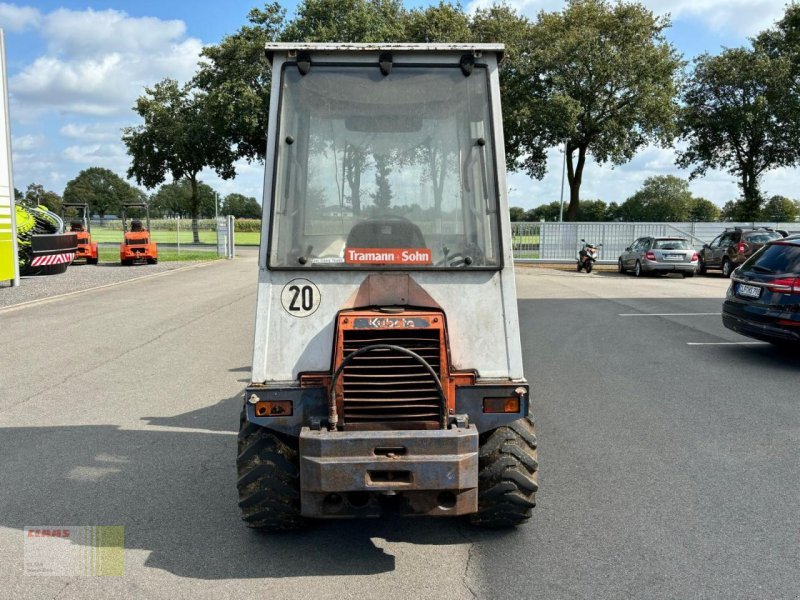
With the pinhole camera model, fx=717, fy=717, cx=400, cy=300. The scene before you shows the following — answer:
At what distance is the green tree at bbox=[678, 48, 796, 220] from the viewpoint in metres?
43.3

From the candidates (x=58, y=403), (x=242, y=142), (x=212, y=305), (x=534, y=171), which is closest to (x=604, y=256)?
(x=534, y=171)

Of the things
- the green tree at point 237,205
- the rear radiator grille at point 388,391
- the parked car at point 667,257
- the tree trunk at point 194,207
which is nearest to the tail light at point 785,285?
the rear radiator grille at point 388,391

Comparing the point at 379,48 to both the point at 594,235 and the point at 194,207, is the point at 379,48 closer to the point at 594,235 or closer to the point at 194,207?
the point at 594,235

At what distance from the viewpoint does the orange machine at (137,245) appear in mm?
28641

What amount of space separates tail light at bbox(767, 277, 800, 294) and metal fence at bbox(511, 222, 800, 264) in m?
27.5

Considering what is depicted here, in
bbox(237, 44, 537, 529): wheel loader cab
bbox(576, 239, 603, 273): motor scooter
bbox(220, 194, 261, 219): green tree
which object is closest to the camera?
bbox(237, 44, 537, 529): wheel loader cab

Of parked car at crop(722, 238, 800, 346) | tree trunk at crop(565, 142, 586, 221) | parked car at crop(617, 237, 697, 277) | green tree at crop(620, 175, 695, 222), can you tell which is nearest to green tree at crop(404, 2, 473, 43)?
tree trunk at crop(565, 142, 586, 221)

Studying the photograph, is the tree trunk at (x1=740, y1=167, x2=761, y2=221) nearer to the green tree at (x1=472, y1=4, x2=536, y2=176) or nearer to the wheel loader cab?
the green tree at (x1=472, y1=4, x2=536, y2=176)

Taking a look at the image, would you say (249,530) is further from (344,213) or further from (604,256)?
(604,256)

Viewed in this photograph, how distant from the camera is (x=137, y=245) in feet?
95.2

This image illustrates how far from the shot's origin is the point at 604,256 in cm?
3750

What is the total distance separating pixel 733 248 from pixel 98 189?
349 ft

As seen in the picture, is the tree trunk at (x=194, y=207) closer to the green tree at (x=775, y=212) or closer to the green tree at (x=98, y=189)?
the green tree at (x=775, y=212)

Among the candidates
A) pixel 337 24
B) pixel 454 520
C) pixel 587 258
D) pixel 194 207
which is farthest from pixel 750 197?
pixel 454 520
